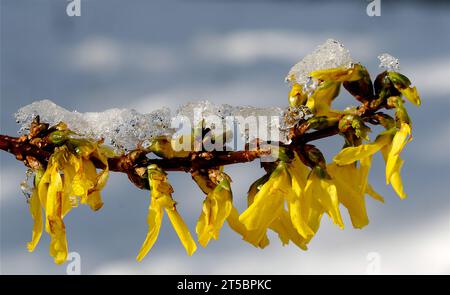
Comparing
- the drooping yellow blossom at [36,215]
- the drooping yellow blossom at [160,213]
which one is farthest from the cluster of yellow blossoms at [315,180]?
the drooping yellow blossom at [36,215]

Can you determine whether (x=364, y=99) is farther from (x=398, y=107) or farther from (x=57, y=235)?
(x=57, y=235)

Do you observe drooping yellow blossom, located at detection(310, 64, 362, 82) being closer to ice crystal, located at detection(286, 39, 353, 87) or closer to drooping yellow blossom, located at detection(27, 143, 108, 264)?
ice crystal, located at detection(286, 39, 353, 87)

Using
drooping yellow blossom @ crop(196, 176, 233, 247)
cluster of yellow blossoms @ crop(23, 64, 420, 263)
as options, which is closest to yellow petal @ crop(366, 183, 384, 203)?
cluster of yellow blossoms @ crop(23, 64, 420, 263)

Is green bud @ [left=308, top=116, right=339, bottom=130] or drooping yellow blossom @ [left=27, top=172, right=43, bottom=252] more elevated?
green bud @ [left=308, top=116, right=339, bottom=130]

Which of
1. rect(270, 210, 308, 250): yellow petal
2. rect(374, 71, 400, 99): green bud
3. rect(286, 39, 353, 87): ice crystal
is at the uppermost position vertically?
rect(286, 39, 353, 87): ice crystal

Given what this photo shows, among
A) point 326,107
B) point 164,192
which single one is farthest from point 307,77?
point 164,192

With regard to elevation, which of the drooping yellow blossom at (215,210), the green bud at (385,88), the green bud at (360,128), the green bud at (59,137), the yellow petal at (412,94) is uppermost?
A: the green bud at (385,88)

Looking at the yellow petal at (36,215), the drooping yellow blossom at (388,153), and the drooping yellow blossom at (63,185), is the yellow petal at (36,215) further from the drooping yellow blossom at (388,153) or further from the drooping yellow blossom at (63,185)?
the drooping yellow blossom at (388,153)

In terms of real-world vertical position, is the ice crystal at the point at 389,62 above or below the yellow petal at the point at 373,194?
above
